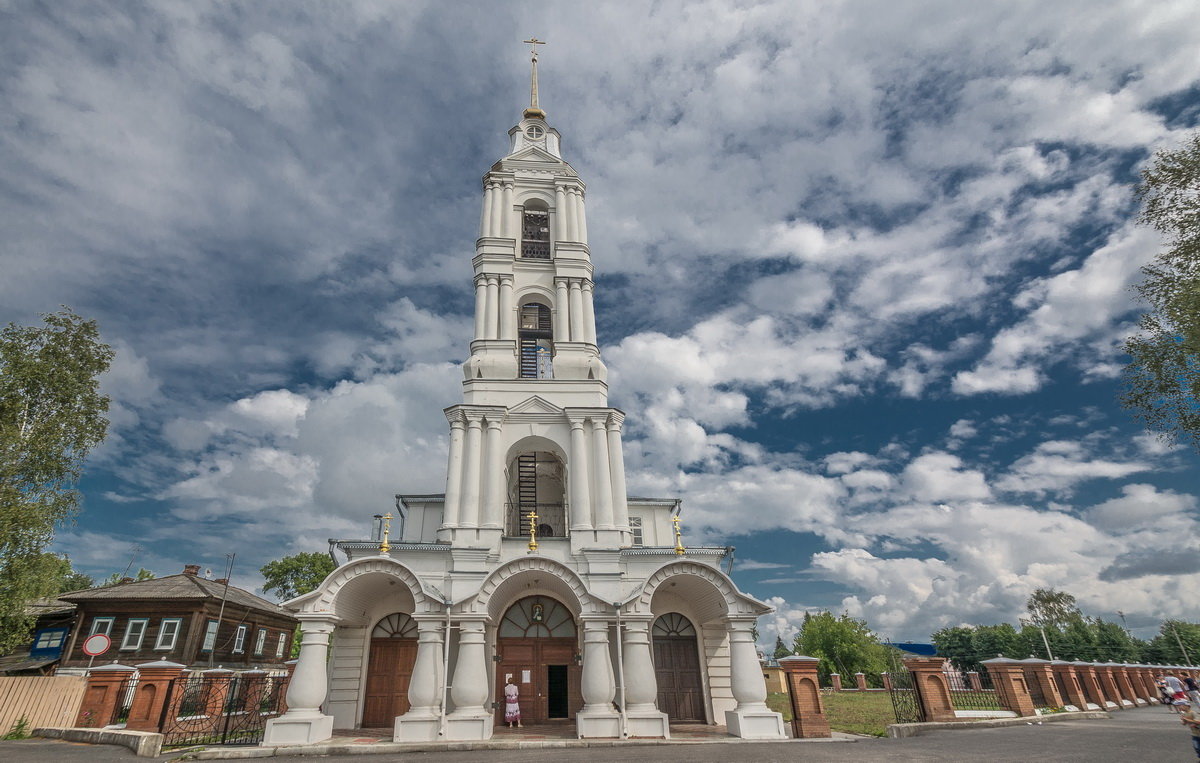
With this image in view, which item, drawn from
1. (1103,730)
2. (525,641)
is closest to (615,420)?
(525,641)

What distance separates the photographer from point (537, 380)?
74.4ft

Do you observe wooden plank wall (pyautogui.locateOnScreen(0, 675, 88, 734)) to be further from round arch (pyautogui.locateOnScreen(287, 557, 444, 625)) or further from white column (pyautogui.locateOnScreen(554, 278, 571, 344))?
white column (pyautogui.locateOnScreen(554, 278, 571, 344))

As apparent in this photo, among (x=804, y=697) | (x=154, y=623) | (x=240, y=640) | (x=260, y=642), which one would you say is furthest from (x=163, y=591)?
(x=804, y=697)

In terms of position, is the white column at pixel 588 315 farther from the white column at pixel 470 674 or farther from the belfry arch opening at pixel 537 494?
the white column at pixel 470 674

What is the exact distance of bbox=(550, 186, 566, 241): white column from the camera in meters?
26.3

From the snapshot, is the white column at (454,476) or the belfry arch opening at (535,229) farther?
the belfry arch opening at (535,229)

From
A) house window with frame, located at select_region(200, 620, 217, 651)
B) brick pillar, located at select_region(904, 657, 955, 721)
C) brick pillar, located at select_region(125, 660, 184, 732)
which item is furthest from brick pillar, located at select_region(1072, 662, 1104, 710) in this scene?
house window with frame, located at select_region(200, 620, 217, 651)

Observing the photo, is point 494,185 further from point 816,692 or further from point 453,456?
point 816,692

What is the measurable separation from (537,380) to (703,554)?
8735 mm

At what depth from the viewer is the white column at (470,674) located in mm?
15648

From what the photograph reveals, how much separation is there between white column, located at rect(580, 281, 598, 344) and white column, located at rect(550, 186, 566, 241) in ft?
8.79

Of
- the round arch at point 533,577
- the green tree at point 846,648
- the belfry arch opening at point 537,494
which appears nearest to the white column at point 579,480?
the belfry arch opening at point 537,494

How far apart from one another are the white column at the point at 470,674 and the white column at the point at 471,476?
3.98 metres

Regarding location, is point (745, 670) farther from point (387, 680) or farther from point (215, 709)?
point (215, 709)
